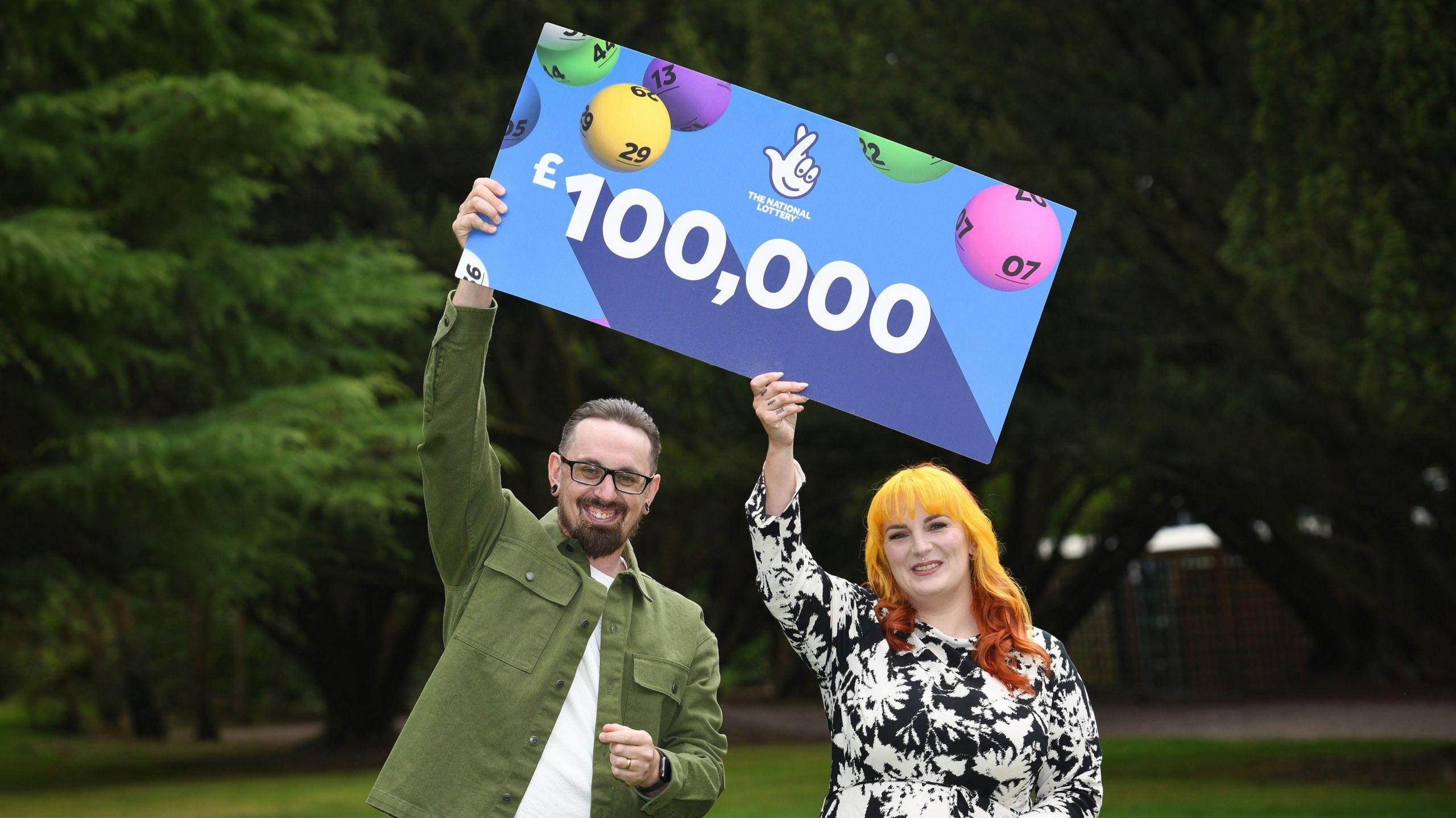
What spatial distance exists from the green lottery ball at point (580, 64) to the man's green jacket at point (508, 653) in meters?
0.57

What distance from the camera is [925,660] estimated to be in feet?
10.1

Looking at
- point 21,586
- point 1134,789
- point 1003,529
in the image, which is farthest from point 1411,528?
point 21,586

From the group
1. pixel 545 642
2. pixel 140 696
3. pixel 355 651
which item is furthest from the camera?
pixel 140 696

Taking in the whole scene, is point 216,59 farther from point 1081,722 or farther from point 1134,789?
point 1081,722

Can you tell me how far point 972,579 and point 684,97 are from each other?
4.05 ft

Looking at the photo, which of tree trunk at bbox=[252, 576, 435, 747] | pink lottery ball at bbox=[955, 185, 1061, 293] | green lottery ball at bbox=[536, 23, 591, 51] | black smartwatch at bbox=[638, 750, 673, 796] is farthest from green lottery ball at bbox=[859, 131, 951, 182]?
tree trunk at bbox=[252, 576, 435, 747]

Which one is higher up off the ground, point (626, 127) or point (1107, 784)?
point (626, 127)

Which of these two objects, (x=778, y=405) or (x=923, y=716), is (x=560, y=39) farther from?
(x=923, y=716)

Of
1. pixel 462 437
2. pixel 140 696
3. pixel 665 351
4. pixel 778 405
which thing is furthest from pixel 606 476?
pixel 140 696

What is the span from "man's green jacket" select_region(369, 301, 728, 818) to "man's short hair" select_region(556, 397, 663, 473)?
19 cm

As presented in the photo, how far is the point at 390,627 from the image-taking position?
76.2 feet

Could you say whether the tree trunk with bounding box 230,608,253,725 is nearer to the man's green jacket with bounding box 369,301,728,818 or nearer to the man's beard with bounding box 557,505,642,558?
the man's green jacket with bounding box 369,301,728,818

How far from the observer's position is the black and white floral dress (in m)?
2.97

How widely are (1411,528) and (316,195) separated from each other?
1092cm
